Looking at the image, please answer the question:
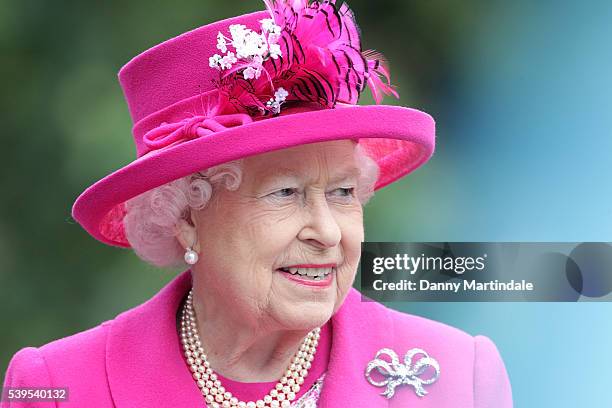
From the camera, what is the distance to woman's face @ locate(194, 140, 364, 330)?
2252 millimetres

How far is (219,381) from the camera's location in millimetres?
2482

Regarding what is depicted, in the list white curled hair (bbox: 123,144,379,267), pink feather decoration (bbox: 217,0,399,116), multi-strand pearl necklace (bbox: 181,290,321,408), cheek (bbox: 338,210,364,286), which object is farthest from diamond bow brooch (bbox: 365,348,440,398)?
pink feather decoration (bbox: 217,0,399,116)

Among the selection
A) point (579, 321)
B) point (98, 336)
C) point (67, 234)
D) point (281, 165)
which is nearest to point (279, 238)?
point (281, 165)

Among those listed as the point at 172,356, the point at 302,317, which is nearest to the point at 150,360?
the point at 172,356

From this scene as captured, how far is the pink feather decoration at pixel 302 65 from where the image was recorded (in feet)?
7.47

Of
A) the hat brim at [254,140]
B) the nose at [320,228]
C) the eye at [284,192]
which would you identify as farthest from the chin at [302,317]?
the hat brim at [254,140]

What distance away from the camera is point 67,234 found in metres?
→ 4.85

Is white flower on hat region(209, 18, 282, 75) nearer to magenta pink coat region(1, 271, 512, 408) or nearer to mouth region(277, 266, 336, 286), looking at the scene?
mouth region(277, 266, 336, 286)

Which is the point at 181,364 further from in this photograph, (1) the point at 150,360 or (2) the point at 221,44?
(2) the point at 221,44

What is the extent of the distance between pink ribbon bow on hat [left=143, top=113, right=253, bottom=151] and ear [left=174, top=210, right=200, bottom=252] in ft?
0.65

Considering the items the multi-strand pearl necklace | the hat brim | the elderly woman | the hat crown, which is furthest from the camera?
the multi-strand pearl necklace

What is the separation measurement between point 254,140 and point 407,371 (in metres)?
0.72

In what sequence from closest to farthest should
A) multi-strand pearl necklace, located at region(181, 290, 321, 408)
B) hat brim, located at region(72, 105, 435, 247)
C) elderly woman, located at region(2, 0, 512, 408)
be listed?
hat brim, located at region(72, 105, 435, 247)
elderly woman, located at region(2, 0, 512, 408)
multi-strand pearl necklace, located at region(181, 290, 321, 408)

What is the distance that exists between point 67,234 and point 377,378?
2666mm
